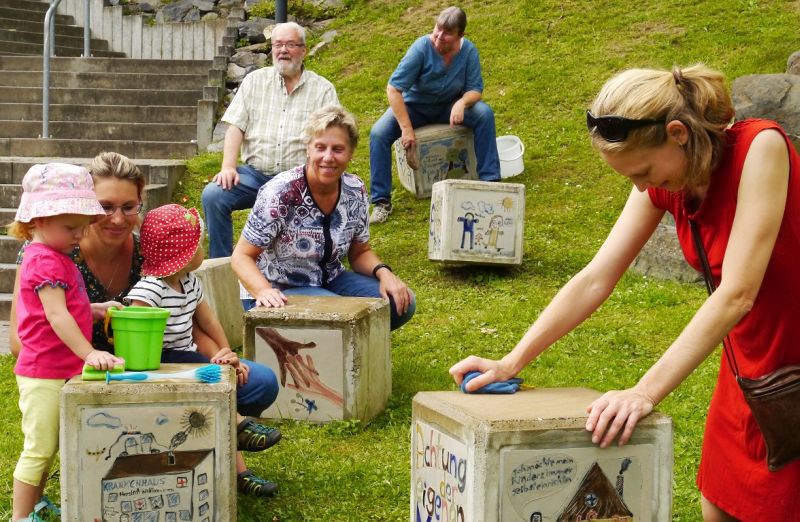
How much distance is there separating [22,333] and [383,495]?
4.50ft

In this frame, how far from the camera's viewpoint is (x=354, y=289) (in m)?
5.21

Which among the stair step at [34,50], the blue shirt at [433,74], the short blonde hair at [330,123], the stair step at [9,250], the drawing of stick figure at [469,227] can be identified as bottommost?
the stair step at [9,250]

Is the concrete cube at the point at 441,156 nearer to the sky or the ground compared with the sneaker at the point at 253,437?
nearer to the sky

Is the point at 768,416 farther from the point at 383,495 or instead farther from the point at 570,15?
the point at 570,15

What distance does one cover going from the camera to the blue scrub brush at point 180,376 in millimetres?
3121

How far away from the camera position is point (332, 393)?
4.55 metres

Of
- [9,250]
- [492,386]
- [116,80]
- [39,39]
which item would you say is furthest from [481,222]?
[39,39]

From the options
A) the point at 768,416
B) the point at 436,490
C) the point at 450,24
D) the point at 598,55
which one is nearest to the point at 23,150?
the point at 450,24

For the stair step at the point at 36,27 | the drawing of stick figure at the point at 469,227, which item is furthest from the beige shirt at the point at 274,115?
the stair step at the point at 36,27

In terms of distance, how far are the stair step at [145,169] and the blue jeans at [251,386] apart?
5.15 meters

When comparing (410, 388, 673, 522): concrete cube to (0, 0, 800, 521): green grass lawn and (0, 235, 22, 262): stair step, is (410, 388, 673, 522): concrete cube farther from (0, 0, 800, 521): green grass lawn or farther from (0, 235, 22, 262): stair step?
(0, 235, 22, 262): stair step

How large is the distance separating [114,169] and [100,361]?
0.77 metres

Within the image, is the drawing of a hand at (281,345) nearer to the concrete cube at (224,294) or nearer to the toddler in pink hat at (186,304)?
the toddler in pink hat at (186,304)

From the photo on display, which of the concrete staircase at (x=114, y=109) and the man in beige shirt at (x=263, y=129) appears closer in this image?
the man in beige shirt at (x=263, y=129)
